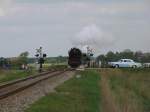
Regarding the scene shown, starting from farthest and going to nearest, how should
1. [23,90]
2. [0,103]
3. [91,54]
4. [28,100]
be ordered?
[91,54], [23,90], [28,100], [0,103]

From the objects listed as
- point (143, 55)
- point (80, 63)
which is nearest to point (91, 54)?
point (80, 63)

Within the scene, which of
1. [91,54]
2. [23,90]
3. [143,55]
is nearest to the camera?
[23,90]

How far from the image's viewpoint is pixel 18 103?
21.3 m

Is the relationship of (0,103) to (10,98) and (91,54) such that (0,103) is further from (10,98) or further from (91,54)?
(91,54)

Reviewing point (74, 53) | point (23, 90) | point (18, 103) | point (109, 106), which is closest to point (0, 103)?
point (18, 103)

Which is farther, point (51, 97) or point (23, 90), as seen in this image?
point (23, 90)

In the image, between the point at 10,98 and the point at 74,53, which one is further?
the point at 74,53

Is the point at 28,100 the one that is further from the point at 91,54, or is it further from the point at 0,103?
the point at 91,54

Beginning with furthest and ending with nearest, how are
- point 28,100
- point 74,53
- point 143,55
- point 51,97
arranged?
point 143,55, point 74,53, point 51,97, point 28,100

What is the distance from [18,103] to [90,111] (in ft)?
10.9

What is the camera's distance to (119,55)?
156 metres

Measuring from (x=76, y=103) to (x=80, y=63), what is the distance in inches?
2278

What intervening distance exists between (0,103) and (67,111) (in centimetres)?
304

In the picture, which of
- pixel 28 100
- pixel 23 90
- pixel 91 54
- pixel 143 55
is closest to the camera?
pixel 28 100
